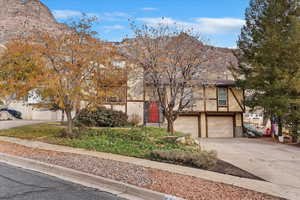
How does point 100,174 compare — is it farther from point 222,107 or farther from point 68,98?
point 222,107

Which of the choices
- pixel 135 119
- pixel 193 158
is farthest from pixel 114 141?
pixel 135 119

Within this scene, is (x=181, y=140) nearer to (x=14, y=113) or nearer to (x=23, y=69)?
(x=23, y=69)

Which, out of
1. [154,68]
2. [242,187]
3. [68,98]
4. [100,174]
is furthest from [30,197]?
[154,68]

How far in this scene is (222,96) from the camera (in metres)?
25.2

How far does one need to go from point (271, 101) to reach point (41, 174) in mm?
17274

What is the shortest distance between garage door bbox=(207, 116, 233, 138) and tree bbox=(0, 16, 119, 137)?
15472 millimetres

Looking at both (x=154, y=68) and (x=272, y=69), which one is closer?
(x=154, y=68)

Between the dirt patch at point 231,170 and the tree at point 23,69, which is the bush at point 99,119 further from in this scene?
the dirt patch at point 231,170

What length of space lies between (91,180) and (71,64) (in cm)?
730

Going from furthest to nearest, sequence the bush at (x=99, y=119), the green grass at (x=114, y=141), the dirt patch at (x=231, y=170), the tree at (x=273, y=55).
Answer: the bush at (x=99, y=119) → the tree at (x=273, y=55) → the green grass at (x=114, y=141) → the dirt patch at (x=231, y=170)

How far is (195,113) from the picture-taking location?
25828mm

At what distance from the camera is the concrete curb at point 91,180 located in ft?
18.2

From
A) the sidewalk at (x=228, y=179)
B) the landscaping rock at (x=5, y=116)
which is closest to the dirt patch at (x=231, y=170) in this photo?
the sidewalk at (x=228, y=179)

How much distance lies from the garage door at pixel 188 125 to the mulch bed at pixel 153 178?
57.1 feet
